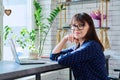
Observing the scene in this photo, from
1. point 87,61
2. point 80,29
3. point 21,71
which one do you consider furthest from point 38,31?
point 21,71

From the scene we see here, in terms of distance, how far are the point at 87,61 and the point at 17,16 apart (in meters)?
2.05

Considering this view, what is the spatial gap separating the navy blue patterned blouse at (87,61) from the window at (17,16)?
1647 mm

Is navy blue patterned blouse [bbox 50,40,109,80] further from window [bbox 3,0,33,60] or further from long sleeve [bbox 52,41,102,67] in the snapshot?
window [bbox 3,0,33,60]

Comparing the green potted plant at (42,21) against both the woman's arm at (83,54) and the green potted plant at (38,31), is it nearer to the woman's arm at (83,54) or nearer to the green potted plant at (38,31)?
the green potted plant at (38,31)

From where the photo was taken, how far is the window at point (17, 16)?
11.4 feet

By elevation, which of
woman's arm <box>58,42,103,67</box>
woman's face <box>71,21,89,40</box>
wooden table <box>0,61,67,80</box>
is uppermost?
woman's face <box>71,21,89,40</box>

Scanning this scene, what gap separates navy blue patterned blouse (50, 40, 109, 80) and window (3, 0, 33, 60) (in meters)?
1.65

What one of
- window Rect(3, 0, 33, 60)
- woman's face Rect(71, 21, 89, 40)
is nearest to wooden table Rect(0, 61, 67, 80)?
woman's face Rect(71, 21, 89, 40)

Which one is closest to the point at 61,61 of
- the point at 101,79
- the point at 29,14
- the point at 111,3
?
the point at 101,79

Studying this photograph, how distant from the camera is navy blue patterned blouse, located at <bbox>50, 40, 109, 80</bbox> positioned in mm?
1992

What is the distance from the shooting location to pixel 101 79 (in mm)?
2064

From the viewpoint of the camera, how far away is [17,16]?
3785 mm

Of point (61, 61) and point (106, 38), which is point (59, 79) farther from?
point (61, 61)

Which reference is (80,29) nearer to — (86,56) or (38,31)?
(86,56)
